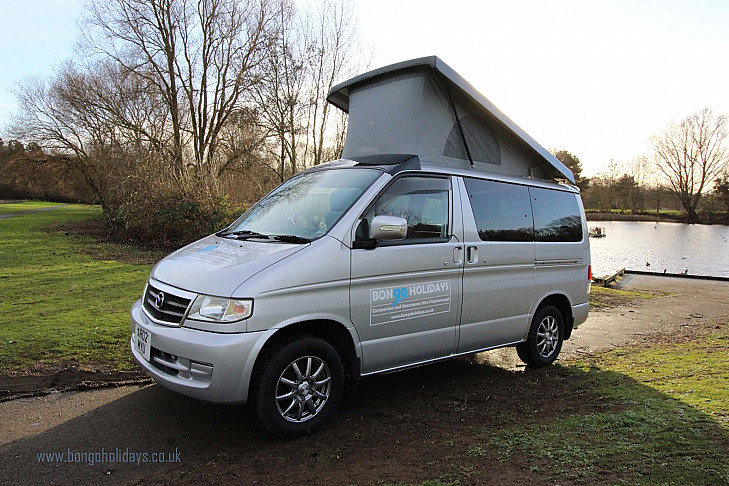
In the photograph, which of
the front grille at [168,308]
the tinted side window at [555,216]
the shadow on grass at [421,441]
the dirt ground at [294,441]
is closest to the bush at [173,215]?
the dirt ground at [294,441]

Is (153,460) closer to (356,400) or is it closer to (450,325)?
(356,400)

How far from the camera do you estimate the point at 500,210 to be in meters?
5.41

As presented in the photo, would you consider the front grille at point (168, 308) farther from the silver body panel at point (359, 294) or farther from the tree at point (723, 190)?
the tree at point (723, 190)

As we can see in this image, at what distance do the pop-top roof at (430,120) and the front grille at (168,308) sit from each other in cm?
266

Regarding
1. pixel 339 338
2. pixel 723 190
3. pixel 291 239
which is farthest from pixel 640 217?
pixel 291 239

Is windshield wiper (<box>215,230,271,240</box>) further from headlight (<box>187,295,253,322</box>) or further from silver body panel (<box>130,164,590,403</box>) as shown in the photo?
headlight (<box>187,295,253,322</box>)

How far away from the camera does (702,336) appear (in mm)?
8586

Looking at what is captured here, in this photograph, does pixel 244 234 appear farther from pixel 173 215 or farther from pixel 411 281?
pixel 173 215

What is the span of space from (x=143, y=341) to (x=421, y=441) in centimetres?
234

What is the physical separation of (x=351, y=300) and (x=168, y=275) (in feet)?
4.97

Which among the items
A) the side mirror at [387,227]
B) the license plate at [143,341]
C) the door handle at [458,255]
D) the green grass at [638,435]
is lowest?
the green grass at [638,435]

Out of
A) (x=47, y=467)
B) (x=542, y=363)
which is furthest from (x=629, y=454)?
(x=47, y=467)

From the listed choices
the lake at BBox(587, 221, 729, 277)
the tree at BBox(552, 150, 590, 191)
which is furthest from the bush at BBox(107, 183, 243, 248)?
the tree at BBox(552, 150, 590, 191)

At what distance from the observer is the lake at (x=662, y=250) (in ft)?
102
